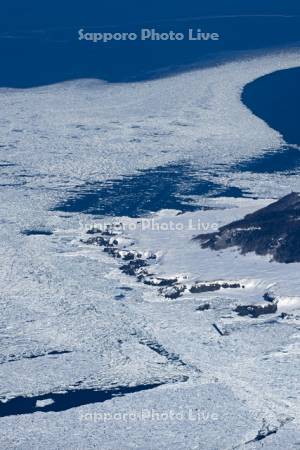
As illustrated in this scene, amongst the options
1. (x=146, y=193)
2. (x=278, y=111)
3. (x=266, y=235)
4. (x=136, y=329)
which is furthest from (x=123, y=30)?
(x=136, y=329)

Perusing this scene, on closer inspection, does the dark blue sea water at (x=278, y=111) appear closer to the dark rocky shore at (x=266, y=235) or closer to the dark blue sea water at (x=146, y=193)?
the dark blue sea water at (x=146, y=193)

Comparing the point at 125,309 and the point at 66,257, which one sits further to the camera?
the point at 66,257

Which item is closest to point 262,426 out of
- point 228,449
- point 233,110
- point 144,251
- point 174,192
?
point 228,449

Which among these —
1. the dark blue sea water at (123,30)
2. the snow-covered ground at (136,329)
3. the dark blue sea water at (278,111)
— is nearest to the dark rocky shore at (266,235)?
the snow-covered ground at (136,329)

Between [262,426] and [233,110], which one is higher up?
[233,110]

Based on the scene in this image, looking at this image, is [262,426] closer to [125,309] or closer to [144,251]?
[125,309]

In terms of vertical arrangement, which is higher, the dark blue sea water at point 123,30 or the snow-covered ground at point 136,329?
the dark blue sea water at point 123,30

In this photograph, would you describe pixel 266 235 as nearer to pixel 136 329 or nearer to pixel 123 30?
pixel 136 329
